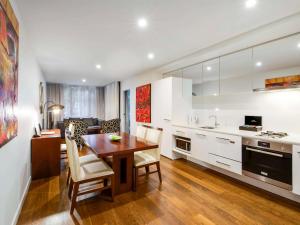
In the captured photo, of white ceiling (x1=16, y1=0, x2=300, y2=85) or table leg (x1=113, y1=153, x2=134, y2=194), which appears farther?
table leg (x1=113, y1=153, x2=134, y2=194)

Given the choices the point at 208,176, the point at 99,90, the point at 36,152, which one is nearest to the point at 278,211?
the point at 208,176

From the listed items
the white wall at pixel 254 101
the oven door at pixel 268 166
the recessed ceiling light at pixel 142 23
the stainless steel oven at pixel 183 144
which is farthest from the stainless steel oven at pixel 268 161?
the recessed ceiling light at pixel 142 23

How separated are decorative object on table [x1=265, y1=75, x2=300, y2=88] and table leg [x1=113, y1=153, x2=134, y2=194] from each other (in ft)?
8.28

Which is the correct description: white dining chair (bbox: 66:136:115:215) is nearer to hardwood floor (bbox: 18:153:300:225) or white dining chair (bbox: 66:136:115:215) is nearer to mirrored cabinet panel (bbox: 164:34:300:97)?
hardwood floor (bbox: 18:153:300:225)

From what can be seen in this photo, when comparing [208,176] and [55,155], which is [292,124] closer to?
[208,176]

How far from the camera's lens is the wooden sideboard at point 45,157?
293 cm

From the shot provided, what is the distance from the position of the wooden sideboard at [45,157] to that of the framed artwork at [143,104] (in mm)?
2519

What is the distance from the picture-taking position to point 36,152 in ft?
9.68

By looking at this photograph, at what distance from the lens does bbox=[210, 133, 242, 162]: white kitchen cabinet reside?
2642mm

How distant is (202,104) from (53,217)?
11.5 ft

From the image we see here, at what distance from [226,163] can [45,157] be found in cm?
329

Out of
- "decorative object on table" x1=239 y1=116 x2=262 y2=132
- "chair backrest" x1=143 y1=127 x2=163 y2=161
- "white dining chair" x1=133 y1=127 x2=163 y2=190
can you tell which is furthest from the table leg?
"decorative object on table" x1=239 y1=116 x2=262 y2=132

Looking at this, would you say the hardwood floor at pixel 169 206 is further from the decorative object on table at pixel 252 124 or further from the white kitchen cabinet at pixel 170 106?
the white kitchen cabinet at pixel 170 106

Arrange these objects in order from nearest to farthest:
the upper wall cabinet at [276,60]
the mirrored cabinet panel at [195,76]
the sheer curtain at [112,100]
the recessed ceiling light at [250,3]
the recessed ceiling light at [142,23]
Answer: the recessed ceiling light at [250,3], the recessed ceiling light at [142,23], the upper wall cabinet at [276,60], the mirrored cabinet panel at [195,76], the sheer curtain at [112,100]
